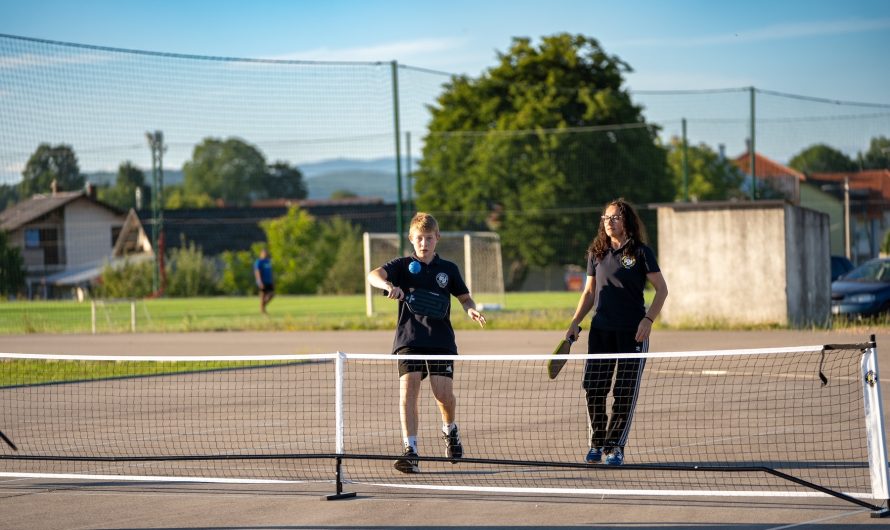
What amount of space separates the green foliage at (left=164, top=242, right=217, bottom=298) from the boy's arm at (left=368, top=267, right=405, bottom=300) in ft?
148

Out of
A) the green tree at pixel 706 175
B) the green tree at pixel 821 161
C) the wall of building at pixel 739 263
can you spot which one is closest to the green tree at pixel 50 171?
the wall of building at pixel 739 263

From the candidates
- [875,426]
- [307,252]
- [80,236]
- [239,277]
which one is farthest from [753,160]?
[307,252]

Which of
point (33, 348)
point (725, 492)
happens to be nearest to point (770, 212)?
point (33, 348)

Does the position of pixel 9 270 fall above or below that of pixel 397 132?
below

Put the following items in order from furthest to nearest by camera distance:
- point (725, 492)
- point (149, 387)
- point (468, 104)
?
point (468, 104)
point (149, 387)
point (725, 492)

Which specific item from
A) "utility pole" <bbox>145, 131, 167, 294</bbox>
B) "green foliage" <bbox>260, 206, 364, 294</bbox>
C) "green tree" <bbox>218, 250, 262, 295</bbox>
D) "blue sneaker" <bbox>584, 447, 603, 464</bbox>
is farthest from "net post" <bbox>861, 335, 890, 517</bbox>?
"green tree" <bbox>218, 250, 262, 295</bbox>

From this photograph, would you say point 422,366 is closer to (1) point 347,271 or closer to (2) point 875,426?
(2) point 875,426

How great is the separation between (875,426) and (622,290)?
87.7 inches

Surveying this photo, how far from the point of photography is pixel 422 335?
902cm

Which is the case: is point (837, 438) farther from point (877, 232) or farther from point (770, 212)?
point (877, 232)

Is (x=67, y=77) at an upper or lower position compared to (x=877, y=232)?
upper

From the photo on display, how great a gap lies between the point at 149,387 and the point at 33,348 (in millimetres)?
8024

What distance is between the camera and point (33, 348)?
22.3 metres

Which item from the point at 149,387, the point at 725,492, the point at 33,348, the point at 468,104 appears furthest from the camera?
the point at 468,104
